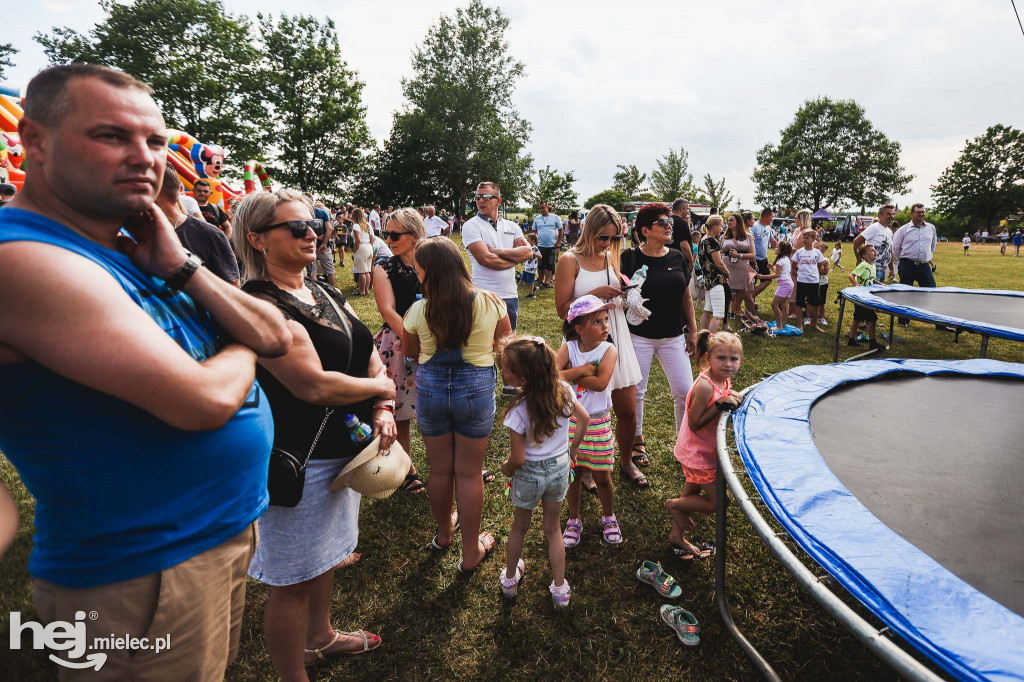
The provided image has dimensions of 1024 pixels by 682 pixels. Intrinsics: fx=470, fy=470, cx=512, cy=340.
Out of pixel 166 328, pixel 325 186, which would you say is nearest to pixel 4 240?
pixel 166 328

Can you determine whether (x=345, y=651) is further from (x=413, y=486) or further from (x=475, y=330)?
(x=475, y=330)

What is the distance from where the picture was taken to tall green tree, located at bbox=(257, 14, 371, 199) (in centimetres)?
2878

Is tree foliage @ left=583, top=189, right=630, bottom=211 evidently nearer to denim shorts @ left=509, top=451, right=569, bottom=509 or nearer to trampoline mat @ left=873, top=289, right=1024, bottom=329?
trampoline mat @ left=873, top=289, right=1024, bottom=329

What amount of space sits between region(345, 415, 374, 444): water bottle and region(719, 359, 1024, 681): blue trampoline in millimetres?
1379

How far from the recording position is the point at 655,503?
3262 millimetres

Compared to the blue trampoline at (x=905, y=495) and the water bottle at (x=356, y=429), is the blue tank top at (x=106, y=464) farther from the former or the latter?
the blue trampoline at (x=905, y=495)

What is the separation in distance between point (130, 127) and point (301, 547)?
4.54ft

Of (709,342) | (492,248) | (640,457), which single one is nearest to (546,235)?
(492,248)

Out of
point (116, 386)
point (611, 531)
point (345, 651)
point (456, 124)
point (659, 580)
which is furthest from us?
point (456, 124)

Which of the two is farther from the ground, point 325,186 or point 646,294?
point 325,186

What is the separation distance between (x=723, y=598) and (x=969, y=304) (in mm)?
6101

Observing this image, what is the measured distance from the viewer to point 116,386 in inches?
32.8

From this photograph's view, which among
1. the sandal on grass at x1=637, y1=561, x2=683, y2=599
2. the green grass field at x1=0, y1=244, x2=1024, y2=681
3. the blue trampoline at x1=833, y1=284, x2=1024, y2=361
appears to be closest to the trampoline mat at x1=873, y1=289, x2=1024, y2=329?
the blue trampoline at x1=833, y1=284, x2=1024, y2=361

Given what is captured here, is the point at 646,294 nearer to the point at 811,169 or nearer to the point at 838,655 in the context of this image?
the point at 838,655
